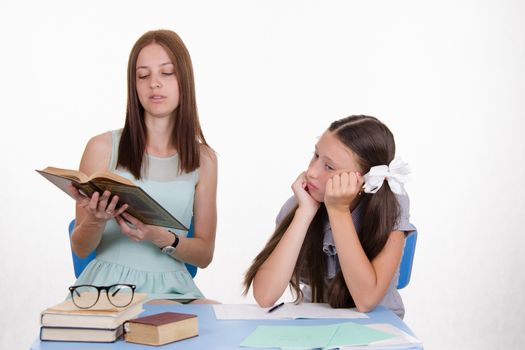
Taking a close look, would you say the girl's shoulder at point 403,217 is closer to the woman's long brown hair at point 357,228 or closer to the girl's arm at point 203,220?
the woman's long brown hair at point 357,228

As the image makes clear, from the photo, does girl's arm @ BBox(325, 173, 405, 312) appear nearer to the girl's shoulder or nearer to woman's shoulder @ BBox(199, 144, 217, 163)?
the girl's shoulder

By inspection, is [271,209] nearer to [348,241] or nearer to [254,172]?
[254,172]

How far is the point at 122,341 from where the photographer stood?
5.52 feet

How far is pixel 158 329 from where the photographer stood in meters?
1.64

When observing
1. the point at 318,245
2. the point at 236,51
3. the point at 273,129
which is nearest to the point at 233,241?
the point at 273,129

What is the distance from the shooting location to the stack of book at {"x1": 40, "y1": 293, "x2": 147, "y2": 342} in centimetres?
166

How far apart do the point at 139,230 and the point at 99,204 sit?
0.75 feet

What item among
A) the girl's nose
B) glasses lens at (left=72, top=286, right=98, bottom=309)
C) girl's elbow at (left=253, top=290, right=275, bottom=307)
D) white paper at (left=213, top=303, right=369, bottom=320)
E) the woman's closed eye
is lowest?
white paper at (left=213, top=303, right=369, bottom=320)

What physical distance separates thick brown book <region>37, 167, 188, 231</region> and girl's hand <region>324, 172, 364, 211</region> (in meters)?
0.50

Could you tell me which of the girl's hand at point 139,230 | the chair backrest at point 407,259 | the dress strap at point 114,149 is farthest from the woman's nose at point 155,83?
the chair backrest at point 407,259

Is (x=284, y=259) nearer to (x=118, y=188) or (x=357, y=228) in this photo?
(x=357, y=228)

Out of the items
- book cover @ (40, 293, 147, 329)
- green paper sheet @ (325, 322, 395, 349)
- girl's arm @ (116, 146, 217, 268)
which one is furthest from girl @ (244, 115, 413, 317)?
book cover @ (40, 293, 147, 329)

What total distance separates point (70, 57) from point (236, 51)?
1089 mm

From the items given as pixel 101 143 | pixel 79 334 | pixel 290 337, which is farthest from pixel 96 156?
pixel 290 337
